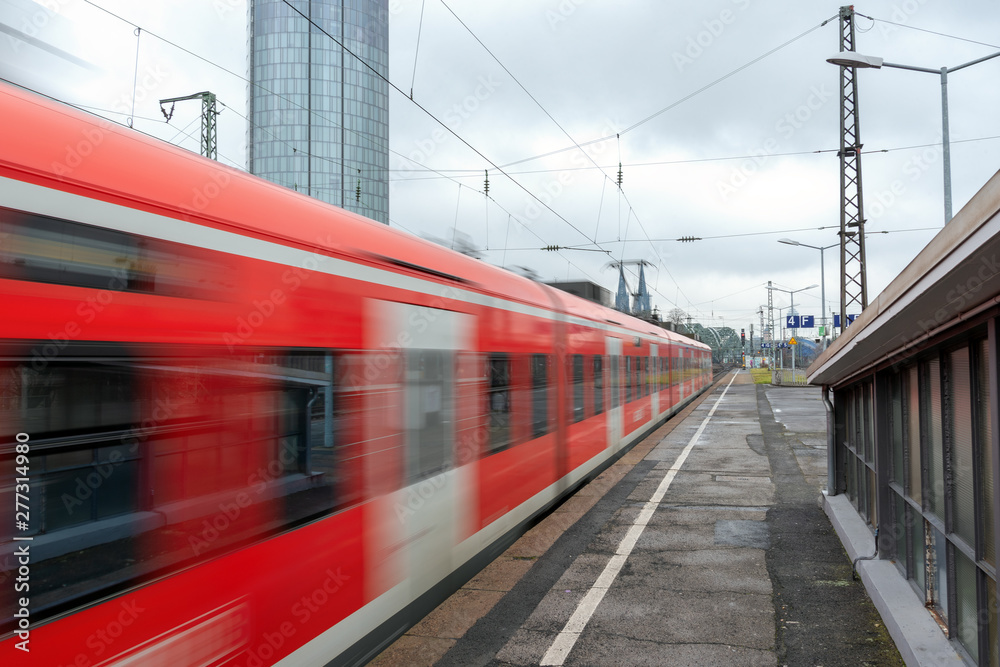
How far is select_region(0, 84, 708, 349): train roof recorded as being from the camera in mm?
2648

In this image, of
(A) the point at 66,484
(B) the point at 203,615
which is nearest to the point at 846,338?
(B) the point at 203,615

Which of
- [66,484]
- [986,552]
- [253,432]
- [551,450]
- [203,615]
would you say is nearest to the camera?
[66,484]

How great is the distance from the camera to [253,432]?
3.46 m

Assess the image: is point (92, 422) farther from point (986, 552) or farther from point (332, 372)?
point (986, 552)

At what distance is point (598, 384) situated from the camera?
38.9 feet

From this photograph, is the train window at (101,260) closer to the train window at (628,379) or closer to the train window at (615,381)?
the train window at (615,381)

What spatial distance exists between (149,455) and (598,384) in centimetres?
945

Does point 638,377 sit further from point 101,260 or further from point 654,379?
point 101,260

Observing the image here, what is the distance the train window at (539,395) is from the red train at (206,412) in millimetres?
2363

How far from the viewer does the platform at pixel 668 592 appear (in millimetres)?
5105

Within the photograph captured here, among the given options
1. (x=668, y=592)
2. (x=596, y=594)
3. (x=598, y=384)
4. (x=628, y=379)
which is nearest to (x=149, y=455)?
(x=596, y=594)

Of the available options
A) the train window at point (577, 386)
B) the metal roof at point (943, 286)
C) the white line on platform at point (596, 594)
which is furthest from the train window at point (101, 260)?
the train window at point (577, 386)

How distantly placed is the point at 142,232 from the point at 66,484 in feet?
3.29

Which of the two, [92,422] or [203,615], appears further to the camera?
[203,615]
